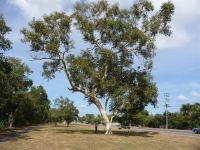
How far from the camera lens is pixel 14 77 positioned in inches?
3071

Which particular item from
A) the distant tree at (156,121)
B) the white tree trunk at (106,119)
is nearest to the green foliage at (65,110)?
the distant tree at (156,121)

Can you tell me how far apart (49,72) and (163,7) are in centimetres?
1640

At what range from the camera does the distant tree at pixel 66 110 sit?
117 meters

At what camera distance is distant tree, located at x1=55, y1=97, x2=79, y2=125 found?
11694 cm

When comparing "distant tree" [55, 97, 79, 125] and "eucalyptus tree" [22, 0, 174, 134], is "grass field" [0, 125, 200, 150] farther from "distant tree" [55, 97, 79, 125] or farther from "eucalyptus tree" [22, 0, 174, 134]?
"distant tree" [55, 97, 79, 125]

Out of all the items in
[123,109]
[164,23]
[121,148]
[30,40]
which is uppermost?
[164,23]

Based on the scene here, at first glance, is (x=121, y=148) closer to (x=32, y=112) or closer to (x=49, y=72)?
(x=49, y=72)

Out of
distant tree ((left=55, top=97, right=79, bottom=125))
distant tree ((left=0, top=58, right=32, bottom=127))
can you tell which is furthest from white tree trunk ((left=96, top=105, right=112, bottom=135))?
distant tree ((left=55, top=97, right=79, bottom=125))

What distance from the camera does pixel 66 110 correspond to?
11812 cm

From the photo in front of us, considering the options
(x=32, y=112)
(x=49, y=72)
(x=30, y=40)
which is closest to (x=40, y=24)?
(x=30, y=40)

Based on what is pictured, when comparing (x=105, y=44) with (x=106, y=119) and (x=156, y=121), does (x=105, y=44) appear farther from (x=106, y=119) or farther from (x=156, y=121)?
(x=156, y=121)

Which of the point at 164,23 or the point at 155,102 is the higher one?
the point at 164,23

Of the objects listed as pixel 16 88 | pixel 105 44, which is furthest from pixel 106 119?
pixel 16 88

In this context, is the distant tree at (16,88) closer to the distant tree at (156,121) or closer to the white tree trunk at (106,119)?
the white tree trunk at (106,119)
